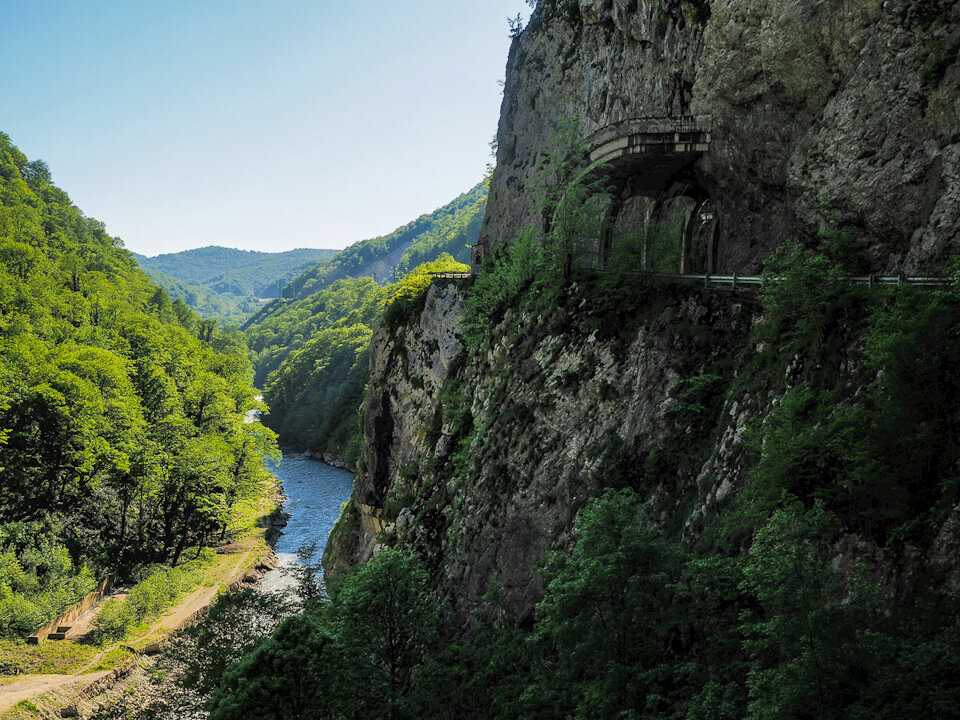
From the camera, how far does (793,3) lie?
1945 cm

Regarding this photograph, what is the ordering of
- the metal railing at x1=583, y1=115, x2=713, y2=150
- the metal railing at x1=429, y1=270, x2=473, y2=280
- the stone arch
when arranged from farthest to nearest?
the metal railing at x1=429, y1=270, x2=473, y2=280, the stone arch, the metal railing at x1=583, y1=115, x2=713, y2=150

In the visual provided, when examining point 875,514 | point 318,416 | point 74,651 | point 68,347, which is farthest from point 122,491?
point 318,416

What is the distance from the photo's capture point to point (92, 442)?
40.8m

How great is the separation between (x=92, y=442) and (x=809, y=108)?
43332 millimetres

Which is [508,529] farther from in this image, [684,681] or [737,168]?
[737,168]

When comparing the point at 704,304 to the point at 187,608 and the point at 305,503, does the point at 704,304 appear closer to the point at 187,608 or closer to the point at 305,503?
the point at 187,608

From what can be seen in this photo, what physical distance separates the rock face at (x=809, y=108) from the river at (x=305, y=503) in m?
32.2

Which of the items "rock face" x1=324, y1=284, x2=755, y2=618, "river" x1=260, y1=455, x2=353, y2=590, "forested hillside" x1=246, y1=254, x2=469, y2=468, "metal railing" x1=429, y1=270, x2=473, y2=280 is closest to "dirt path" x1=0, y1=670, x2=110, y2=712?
"river" x1=260, y1=455, x2=353, y2=590

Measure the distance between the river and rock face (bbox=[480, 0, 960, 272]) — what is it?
32181mm

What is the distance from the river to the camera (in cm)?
5047

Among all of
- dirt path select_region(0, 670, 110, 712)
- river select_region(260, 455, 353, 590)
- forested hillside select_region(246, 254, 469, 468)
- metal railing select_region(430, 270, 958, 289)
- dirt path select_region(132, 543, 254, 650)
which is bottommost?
river select_region(260, 455, 353, 590)

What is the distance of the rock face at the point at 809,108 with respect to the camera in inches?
605

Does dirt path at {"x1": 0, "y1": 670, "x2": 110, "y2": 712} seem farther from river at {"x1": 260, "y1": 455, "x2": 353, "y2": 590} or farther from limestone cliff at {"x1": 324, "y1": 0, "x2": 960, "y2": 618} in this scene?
limestone cliff at {"x1": 324, "y1": 0, "x2": 960, "y2": 618}

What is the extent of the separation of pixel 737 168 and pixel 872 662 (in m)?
19.1
